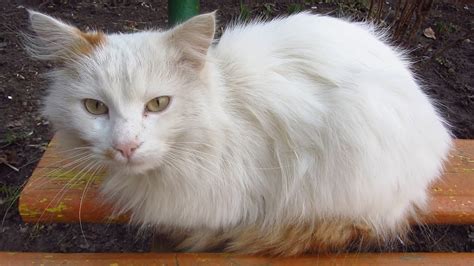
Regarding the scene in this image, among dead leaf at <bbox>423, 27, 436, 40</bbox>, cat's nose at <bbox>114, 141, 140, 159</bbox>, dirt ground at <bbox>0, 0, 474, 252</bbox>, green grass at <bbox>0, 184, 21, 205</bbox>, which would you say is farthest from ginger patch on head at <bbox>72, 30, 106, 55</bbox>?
dead leaf at <bbox>423, 27, 436, 40</bbox>

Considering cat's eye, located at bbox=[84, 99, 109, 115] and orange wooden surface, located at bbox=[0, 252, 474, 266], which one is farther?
orange wooden surface, located at bbox=[0, 252, 474, 266]

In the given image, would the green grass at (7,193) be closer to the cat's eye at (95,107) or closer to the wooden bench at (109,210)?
the wooden bench at (109,210)

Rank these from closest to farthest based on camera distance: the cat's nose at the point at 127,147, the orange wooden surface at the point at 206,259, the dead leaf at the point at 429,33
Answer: the cat's nose at the point at 127,147 → the orange wooden surface at the point at 206,259 → the dead leaf at the point at 429,33

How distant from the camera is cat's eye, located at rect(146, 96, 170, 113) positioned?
1.10 meters

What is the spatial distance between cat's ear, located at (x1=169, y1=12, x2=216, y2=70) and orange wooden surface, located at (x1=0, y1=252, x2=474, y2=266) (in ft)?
1.65

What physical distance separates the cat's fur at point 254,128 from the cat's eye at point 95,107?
0.05ft

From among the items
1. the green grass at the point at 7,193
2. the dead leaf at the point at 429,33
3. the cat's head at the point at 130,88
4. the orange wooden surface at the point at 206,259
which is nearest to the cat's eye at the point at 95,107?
the cat's head at the point at 130,88

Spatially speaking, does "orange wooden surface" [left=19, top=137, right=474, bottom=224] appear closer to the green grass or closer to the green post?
the green post

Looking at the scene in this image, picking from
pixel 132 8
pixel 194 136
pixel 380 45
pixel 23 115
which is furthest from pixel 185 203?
→ pixel 132 8

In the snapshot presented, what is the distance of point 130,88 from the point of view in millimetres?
1064

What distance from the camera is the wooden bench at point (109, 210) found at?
1.30 metres

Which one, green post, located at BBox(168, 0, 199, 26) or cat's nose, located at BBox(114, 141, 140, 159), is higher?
green post, located at BBox(168, 0, 199, 26)

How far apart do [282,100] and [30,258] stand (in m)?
0.76

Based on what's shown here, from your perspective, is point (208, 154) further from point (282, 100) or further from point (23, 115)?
point (23, 115)
